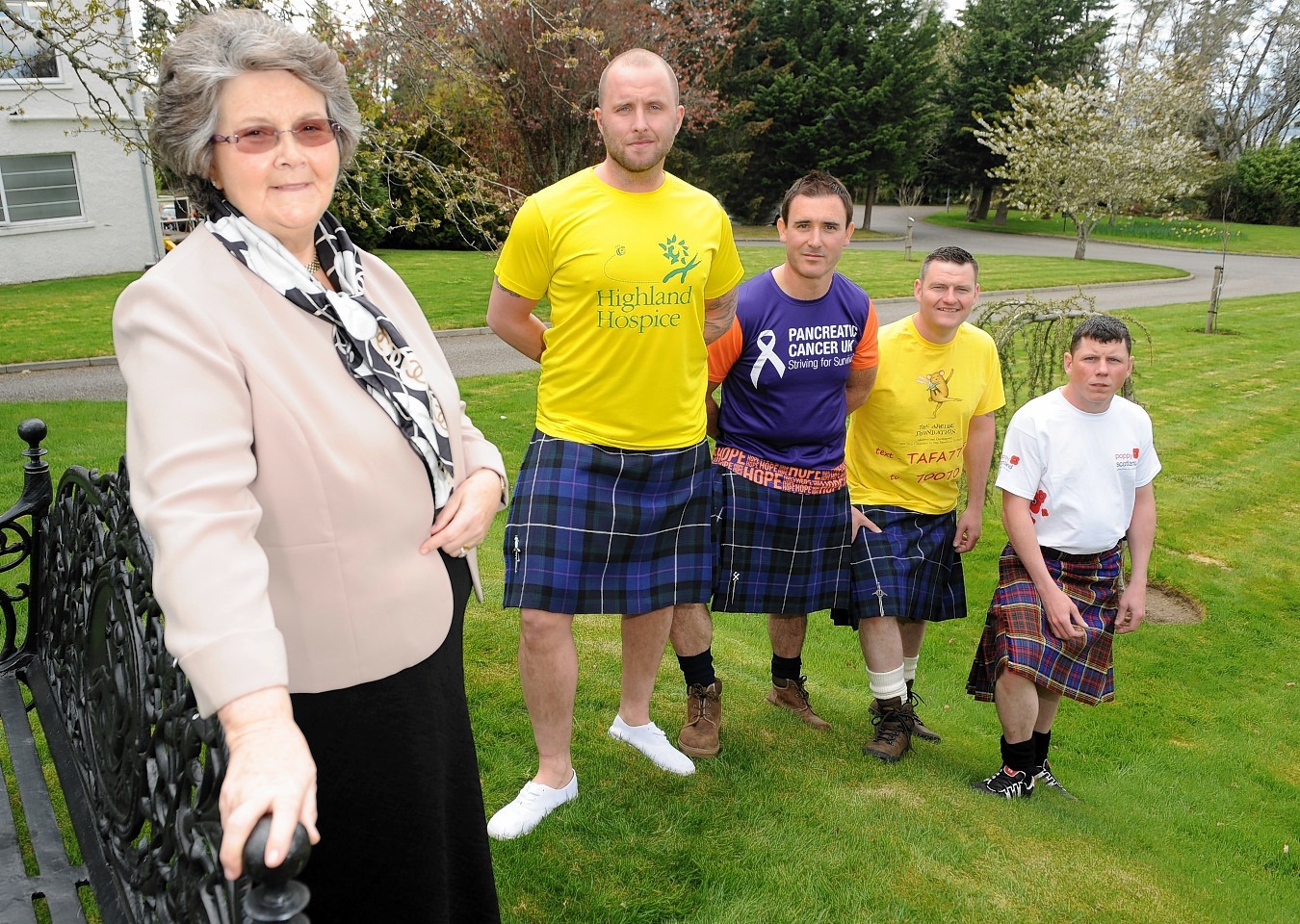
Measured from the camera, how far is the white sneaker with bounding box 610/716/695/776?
347 cm

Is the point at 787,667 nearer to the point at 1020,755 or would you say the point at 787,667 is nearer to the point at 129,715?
the point at 1020,755

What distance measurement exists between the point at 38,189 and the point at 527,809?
2017 cm

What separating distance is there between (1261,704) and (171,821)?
17.7ft

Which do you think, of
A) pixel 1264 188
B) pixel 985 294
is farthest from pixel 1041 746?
pixel 1264 188

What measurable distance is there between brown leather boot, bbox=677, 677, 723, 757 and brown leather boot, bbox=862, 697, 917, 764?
0.68 m

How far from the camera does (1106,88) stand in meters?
30.3

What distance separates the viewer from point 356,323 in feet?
5.76

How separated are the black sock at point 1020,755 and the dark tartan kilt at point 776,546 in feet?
2.92

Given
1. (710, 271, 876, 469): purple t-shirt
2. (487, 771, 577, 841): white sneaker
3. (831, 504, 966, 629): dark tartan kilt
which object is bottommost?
(487, 771, 577, 841): white sneaker

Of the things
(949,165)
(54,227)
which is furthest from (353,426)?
(949,165)

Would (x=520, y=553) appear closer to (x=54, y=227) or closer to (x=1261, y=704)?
(x=1261, y=704)

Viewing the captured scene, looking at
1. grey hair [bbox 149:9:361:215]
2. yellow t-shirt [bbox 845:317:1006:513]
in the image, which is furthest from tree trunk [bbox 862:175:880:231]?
grey hair [bbox 149:9:361:215]

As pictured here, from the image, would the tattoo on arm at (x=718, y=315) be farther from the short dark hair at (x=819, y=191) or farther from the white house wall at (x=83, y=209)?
the white house wall at (x=83, y=209)

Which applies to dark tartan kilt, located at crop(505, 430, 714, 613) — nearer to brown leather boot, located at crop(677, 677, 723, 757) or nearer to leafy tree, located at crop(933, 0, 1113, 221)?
brown leather boot, located at crop(677, 677, 723, 757)
